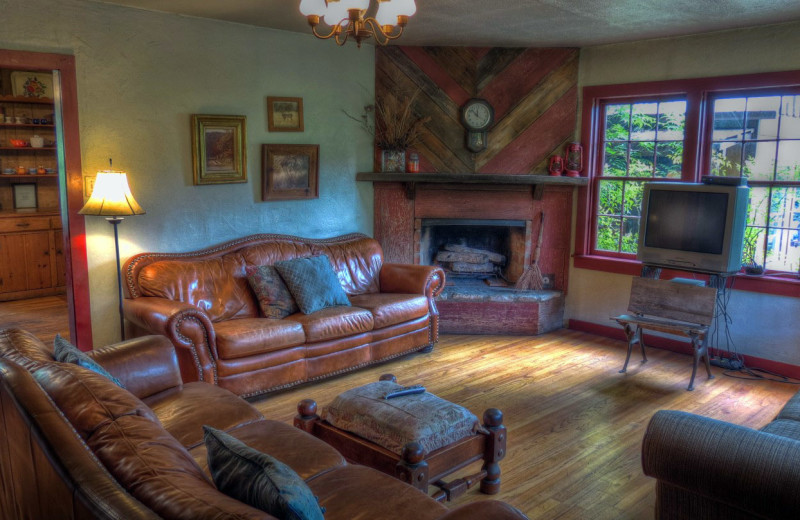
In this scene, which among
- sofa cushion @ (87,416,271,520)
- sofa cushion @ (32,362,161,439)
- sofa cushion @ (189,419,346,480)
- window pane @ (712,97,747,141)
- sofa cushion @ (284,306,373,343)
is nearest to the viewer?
sofa cushion @ (87,416,271,520)

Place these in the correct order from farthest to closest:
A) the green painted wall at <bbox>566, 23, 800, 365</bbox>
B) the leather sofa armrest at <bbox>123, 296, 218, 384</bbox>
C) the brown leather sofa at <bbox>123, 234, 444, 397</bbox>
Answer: the green painted wall at <bbox>566, 23, 800, 365</bbox> < the brown leather sofa at <bbox>123, 234, 444, 397</bbox> < the leather sofa armrest at <bbox>123, 296, 218, 384</bbox>

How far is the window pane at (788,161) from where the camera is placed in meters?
Result: 4.59

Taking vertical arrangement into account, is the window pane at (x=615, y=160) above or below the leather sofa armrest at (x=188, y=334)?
above

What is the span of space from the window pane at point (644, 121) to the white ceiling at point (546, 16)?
22.1 inches

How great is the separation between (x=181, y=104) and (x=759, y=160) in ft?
13.9

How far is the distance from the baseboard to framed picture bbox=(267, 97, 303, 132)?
119 inches

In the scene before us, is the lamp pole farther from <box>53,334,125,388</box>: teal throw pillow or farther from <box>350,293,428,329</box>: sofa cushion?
<box>53,334,125,388</box>: teal throw pillow

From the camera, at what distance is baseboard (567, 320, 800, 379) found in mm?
4641

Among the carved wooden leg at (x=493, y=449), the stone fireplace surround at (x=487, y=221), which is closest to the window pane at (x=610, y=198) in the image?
the stone fireplace surround at (x=487, y=221)

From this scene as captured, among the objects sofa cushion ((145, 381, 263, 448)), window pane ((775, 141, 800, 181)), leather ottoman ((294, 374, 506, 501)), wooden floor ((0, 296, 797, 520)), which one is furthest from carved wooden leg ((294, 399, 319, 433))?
window pane ((775, 141, 800, 181))

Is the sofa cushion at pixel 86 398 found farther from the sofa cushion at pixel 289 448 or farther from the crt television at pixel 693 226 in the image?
the crt television at pixel 693 226

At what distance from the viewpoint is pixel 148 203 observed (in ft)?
14.6

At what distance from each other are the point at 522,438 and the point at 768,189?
9.16 ft

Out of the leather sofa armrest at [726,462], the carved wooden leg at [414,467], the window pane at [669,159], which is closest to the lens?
the leather sofa armrest at [726,462]
